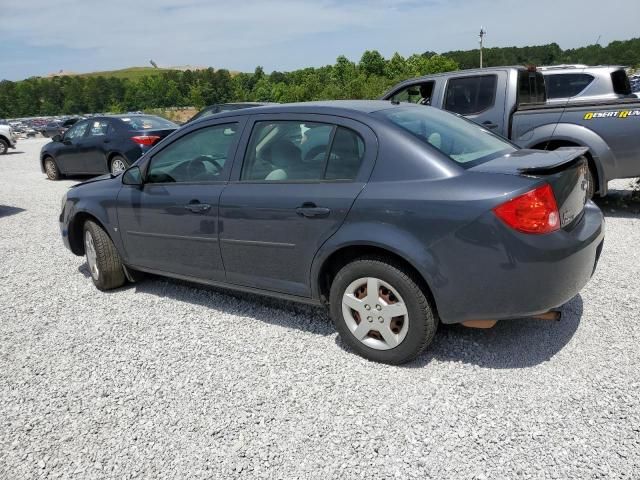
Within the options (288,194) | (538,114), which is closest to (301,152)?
(288,194)

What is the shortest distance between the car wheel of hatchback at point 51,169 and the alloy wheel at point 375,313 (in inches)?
481

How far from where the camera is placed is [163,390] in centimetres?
321

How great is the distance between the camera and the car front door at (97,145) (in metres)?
11.7

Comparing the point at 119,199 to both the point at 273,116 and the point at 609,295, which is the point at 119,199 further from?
the point at 609,295

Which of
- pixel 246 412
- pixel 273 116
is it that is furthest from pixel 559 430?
pixel 273 116

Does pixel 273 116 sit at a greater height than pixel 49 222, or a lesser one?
greater

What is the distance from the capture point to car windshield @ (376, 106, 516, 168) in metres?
3.27

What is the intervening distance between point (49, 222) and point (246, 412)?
22.7 feet

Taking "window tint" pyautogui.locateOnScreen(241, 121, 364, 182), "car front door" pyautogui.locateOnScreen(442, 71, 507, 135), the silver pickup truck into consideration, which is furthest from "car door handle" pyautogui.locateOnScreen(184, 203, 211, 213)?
"car front door" pyautogui.locateOnScreen(442, 71, 507, 135)

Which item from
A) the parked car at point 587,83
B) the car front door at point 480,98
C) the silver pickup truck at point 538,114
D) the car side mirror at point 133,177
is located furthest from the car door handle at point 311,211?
the parked car at point 587,83

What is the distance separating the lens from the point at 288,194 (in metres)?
3.47

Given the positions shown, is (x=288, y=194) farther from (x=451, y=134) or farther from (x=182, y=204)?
(x=451, y=134)

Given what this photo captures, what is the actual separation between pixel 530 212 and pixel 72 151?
1218cm

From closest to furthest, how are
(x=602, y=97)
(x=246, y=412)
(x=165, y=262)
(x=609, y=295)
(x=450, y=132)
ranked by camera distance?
Result: 1. (x=246, y=412)
2. (x=450, y=132)
3. (x=609, y=295)
4. (x=165, y=262)
5. (x=602, y=97)
